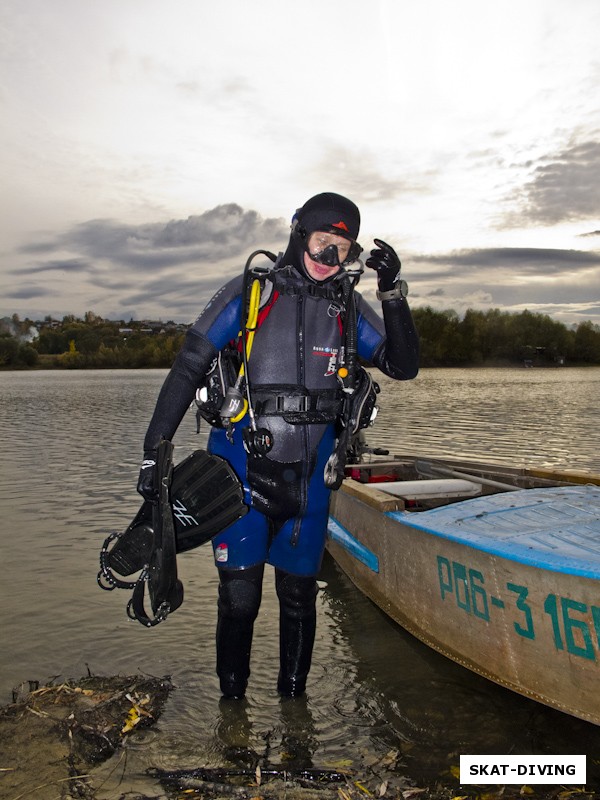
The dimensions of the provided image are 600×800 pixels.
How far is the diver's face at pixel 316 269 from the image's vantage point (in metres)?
4.20

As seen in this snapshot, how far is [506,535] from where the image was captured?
4.56 m

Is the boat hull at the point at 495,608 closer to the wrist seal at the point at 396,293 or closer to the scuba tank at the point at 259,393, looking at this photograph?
the scuba tank at the point at 259,393

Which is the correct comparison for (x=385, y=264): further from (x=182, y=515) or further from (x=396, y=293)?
(x=182, y=515)

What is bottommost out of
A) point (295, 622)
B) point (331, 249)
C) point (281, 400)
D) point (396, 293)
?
point (295, 622)

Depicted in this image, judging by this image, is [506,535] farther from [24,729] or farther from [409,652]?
[24,729]

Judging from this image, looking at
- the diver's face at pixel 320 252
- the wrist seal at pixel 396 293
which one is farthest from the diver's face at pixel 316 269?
the wrist seal at pixel 396 293

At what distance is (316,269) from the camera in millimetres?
4203

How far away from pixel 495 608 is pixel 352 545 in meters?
2.41

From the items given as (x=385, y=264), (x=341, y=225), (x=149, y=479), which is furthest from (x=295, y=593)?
(x=341, y=225)

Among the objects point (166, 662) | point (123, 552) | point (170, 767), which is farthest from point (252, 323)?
point (166, 662)

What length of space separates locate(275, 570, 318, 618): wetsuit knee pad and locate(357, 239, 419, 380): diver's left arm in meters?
1.45

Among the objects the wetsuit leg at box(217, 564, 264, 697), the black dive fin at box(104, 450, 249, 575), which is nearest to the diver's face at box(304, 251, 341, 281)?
the black dive fin at box(104, 450, 249, 575)

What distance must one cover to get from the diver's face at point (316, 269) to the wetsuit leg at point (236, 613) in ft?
5.95

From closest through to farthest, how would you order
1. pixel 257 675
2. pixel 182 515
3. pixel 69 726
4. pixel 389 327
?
pixel 182 515
pixel 69 726
pixel 389 327
pixel 257 675
